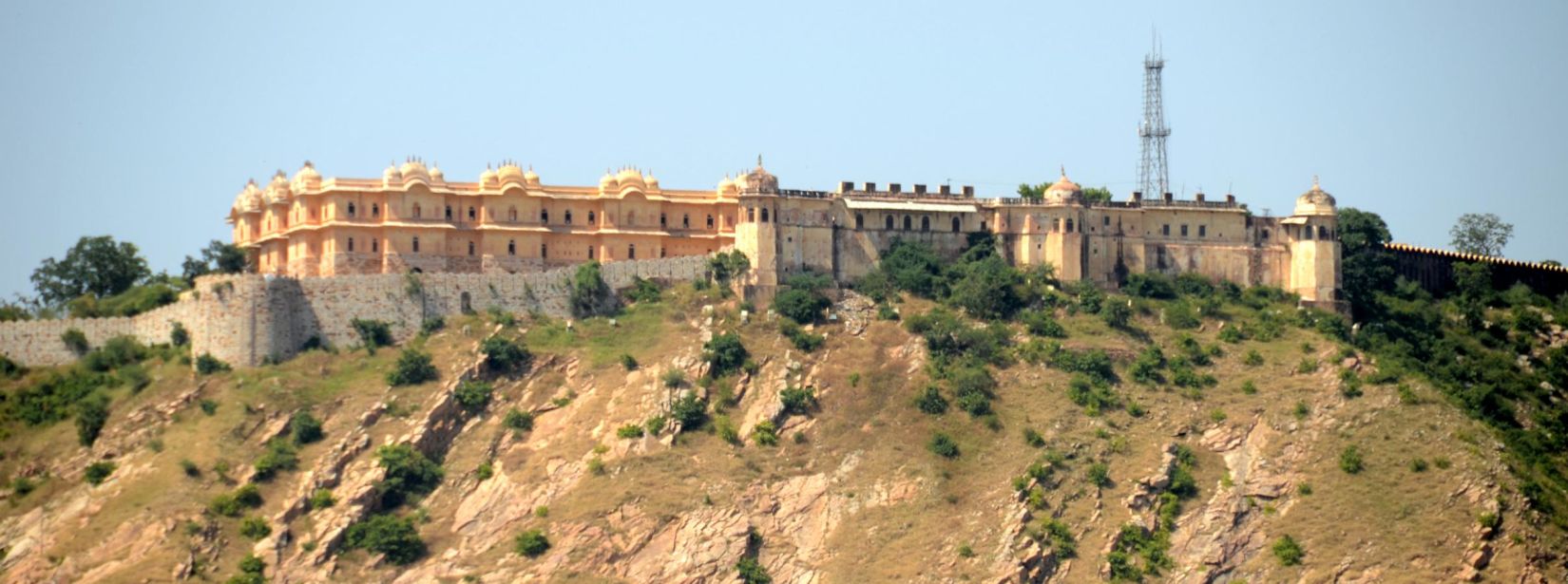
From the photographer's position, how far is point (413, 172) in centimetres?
9081

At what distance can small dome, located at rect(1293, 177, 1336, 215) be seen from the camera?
93750 mm

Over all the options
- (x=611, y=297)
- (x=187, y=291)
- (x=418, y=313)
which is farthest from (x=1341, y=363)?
(x=187, y=291)

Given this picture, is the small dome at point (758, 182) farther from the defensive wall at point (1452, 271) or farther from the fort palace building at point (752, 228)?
the defensive wall at point (1452, 271)

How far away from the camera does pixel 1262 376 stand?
3391 inches

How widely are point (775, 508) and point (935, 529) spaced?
4.47 metres

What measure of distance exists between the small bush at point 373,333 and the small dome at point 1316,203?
2984 cm

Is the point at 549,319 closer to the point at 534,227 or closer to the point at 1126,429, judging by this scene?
the point at 534,227

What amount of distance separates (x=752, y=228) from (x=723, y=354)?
600 centimetres

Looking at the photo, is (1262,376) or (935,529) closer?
(935,529)

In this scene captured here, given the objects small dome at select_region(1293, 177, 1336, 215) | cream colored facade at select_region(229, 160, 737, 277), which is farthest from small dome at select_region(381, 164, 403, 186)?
small dome at select_region(1293, 177, 1336, 215)

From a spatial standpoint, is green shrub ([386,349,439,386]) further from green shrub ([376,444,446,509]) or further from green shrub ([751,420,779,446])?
green shrub ([751,420,779,446])

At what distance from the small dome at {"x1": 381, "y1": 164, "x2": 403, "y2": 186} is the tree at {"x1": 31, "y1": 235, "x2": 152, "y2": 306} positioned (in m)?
10.3

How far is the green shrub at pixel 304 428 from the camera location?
8194cm

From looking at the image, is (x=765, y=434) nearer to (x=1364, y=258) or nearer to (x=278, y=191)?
(x=278, y=191)
